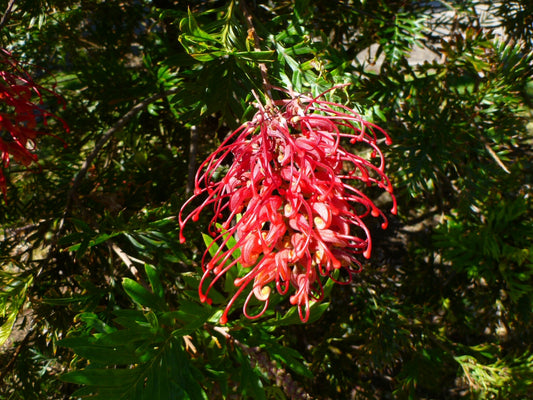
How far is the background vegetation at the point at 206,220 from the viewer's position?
0.66 meters

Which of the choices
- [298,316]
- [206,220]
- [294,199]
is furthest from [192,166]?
[294,199]

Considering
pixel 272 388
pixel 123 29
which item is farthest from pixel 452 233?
pixel 123 29

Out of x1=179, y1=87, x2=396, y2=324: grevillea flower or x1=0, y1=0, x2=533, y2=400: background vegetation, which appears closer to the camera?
x1=179, y1=87, x2=396, y2=324: grevillea flower

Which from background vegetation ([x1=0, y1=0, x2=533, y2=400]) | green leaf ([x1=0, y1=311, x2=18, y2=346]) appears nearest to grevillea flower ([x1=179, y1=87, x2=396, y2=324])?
background vegetation ([x1=0, y1=0, x2=533, y2=400])

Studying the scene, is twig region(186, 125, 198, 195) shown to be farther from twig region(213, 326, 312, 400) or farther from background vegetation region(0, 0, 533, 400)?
twig region(213, 326, 312, 400)

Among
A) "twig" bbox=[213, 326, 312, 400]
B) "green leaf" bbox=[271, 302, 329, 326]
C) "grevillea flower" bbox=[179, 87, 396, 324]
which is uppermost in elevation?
"grevillea flower" bbox=[179, 87, 396, 324]

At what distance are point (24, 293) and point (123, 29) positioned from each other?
900 mm

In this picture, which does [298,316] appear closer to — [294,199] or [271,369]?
[271,369]

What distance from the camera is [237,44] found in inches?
25.0

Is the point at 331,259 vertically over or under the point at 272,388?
over

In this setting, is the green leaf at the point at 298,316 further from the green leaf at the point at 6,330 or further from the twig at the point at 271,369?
the green leaf at the point at 6,330

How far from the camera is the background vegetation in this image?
26.1 inches

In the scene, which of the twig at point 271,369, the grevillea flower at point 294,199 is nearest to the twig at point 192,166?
the twig at point 271,369

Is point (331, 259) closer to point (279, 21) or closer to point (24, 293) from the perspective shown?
point (279, 21)
